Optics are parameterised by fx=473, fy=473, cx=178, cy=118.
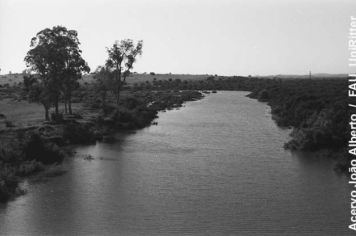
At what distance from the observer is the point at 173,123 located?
73250 millimetres

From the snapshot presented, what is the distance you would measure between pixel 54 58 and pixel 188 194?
35.0 m

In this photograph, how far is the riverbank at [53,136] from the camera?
39.0 metres

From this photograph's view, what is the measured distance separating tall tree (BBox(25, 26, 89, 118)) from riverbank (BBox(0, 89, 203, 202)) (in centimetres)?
509

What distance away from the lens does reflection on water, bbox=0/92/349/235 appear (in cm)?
2712

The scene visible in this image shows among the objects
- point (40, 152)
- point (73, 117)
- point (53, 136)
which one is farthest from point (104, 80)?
point (40, 152)

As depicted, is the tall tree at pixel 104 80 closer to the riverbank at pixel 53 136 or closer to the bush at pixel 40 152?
the riverbank at pixel 53 136

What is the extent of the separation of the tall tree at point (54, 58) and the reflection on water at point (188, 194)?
14442mm

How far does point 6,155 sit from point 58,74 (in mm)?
23187

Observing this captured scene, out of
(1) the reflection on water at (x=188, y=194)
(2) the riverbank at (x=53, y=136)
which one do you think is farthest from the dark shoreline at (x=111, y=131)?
(1) the reflection on water at (x=188, y=194)

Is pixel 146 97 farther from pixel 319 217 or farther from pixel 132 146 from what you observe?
pixel 319 217

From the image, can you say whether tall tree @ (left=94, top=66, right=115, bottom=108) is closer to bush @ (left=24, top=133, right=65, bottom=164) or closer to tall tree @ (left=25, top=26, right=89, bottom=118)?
tall tree @ (left=25, top=26, right=89, bottom=118)

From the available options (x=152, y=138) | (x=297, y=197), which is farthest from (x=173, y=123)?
(x=297, y=197)

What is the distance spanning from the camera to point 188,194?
33125mm

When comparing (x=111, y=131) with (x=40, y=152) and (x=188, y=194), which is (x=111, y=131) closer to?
(x=40, y=152)
